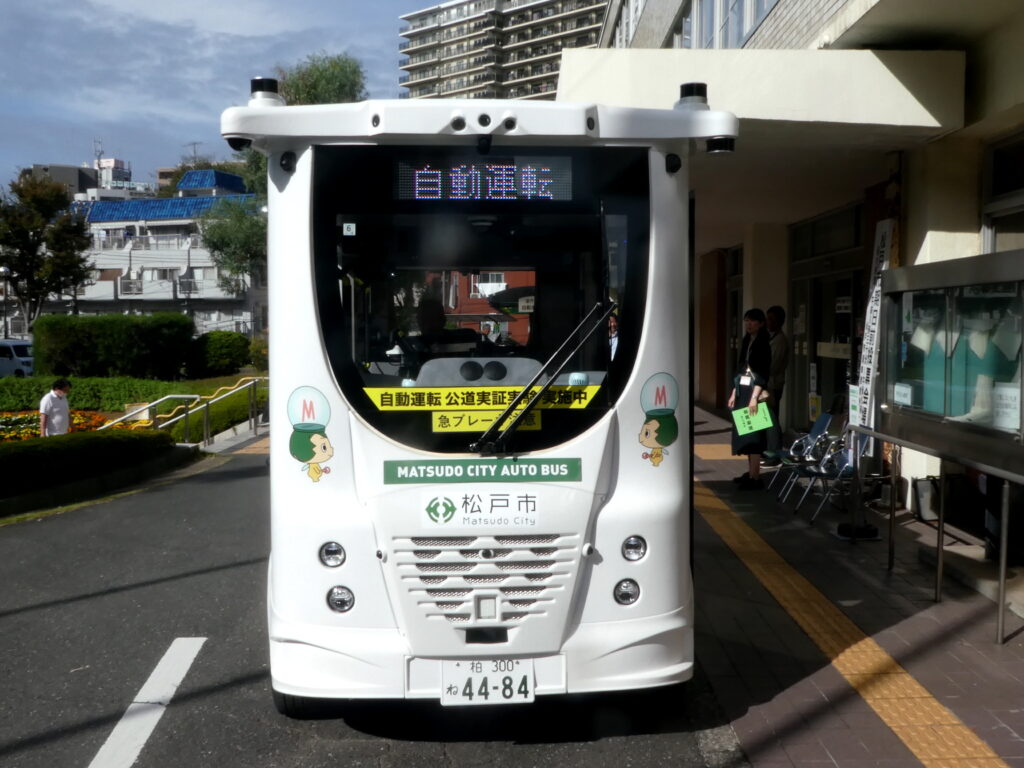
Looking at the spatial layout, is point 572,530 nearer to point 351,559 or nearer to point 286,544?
point 351,559

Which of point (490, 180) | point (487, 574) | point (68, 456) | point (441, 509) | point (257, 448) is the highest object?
point (490, 180)

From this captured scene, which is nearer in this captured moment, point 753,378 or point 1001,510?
point 1001,510

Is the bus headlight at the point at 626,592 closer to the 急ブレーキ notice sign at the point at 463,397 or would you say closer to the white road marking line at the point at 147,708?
the 急ブレーキ notice sign at the point at 463,397

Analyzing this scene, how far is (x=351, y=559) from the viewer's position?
402 centimetres

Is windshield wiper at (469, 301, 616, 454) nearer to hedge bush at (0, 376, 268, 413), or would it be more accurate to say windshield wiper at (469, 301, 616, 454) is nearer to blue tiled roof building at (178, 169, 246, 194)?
hedge bush at (0, 376, 268, 413)

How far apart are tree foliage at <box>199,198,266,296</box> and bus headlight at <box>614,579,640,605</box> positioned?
38.7 meters

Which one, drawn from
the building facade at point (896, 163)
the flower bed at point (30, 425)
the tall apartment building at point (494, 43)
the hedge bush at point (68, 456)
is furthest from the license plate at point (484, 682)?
the tall apartment building at point (494, 43)

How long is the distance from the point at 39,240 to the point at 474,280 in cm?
4502

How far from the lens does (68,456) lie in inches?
489

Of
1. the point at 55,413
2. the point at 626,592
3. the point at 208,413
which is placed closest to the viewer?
the point at 626,592

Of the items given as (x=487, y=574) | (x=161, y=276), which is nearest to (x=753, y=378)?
(x=487, y=574)

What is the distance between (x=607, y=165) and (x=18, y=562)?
6440 millimetres

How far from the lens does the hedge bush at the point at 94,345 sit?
3231cm

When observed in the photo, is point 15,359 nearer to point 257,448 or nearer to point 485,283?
point 257,448
